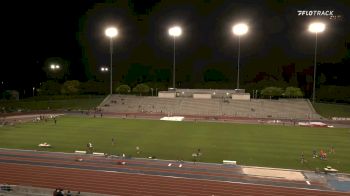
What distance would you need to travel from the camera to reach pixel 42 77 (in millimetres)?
93125

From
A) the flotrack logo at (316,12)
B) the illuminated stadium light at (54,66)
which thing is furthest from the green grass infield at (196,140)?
the flotrack logo at (316,12)

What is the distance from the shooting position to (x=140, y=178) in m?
23.1

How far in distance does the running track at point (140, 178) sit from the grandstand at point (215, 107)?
119 feet

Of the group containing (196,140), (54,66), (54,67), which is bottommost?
(196,140)

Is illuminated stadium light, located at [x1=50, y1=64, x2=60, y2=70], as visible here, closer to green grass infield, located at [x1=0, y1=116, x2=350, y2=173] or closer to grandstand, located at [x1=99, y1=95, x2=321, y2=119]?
grandstand, located at [x1=99, y1=95, x2=321, y2=119]

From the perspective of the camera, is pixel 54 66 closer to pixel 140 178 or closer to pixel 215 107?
pixel 215 107

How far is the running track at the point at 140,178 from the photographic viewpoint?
20844mm

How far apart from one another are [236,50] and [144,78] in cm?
2699

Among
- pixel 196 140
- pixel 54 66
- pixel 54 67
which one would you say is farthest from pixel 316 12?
pixel 54 67

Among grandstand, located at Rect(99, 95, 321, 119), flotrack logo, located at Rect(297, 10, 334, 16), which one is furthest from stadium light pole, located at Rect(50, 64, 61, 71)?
flotrack logo, located at Rect(297, 10, 334, 16)

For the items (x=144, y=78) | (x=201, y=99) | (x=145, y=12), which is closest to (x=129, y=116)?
(x=201, y=99)

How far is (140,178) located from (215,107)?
45584mm

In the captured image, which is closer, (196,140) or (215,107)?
(196,140)

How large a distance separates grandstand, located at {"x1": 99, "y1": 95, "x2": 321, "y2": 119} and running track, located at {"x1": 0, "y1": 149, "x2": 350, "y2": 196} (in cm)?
3638
